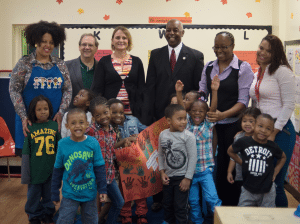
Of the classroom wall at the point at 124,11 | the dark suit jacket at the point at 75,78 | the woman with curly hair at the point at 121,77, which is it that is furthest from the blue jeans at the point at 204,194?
the classroom wall at the point at 124,11

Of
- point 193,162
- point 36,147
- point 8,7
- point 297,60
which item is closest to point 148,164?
point 193,162

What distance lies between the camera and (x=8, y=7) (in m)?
4.85

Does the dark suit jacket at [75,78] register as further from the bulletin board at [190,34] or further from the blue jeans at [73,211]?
the bulletin board at [190,34]

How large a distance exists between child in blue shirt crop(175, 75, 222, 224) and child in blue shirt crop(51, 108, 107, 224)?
2.61 feet

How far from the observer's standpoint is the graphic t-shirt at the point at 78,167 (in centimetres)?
226

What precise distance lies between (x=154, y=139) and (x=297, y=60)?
196 centimetres

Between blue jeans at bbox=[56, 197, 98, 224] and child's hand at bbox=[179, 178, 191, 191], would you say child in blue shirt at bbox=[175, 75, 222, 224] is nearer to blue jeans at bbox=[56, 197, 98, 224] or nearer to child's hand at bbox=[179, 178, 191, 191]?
child's hand at bbox=[179, 178, 191, 191]

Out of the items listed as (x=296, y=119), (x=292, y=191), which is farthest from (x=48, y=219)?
(x=296, y=119)

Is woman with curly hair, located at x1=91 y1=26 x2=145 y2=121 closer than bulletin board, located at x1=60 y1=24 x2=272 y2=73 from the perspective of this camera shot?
Yes

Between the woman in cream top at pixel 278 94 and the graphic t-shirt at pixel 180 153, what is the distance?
1.95ft

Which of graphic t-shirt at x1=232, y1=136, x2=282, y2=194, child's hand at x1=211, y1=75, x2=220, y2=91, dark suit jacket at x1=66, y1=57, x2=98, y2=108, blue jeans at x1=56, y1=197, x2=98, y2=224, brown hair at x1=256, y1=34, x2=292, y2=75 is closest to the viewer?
blue jeans at x1=56, y1=197, x2=98, y2=224

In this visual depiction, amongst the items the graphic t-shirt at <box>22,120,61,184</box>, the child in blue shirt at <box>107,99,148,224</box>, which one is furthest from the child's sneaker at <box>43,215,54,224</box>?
the child in blue shirt at <box>107,99,148,224</box>

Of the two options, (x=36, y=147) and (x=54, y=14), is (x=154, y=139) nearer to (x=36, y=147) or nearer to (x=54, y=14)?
(x=36, y=147)

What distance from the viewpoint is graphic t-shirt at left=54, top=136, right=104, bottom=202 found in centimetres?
226
